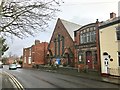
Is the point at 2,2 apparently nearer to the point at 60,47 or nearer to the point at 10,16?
the point at 10,16

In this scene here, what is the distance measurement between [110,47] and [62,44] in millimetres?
21149

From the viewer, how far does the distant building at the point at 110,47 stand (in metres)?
26.6

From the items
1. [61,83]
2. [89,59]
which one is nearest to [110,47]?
[89,59]

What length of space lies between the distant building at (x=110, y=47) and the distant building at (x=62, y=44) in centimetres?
1390

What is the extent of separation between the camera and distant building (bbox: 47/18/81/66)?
146 feet

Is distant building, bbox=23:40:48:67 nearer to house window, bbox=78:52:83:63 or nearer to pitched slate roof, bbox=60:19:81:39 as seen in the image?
pitched slate roof, bbox=60:19:81:39

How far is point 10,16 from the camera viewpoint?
10828mm

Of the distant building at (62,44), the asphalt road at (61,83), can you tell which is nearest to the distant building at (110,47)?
the asphalt road at (61,83)

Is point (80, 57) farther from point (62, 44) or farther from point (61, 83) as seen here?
point (61, 83)

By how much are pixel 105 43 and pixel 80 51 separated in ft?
30.3

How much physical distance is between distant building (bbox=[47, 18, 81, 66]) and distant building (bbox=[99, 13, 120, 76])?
1390 cm

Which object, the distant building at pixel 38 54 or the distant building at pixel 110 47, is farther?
the distant building at pixel 38 54

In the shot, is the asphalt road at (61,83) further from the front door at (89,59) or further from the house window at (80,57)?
the house window at (80,57)

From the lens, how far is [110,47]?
91.4 feet
